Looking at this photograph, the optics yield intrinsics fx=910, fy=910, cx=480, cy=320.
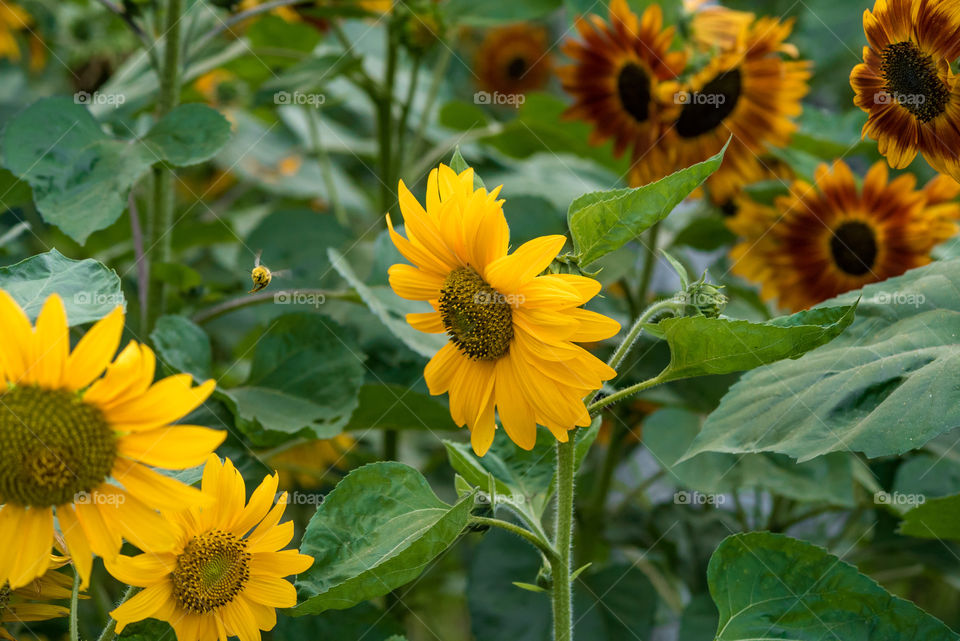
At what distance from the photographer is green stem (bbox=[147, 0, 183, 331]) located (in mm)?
897

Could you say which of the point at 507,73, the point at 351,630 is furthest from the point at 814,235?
the point at 507,73

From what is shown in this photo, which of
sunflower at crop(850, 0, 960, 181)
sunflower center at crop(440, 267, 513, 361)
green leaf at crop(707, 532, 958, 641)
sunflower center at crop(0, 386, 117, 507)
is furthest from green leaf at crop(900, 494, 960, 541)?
sunflower center at crop(0, 386, 117, 507)

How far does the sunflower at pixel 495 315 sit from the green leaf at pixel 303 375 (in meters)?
0.21

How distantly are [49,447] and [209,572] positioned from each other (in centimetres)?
15

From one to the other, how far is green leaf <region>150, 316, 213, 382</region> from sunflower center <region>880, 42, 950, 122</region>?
600 mm

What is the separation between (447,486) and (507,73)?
915 millimetres

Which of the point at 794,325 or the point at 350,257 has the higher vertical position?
the point at 794,325

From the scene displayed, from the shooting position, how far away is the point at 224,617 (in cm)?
58

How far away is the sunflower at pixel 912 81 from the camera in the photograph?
0.60 m

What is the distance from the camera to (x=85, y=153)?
83cm

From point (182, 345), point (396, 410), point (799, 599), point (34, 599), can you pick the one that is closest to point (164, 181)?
point (182, 345)

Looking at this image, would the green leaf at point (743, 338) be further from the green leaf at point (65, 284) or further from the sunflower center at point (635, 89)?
the sunflower center at point (635, 89)

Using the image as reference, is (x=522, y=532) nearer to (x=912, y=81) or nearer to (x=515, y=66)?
(x=912, y=81)

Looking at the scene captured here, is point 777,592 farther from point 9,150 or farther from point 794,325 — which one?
point 9,150
